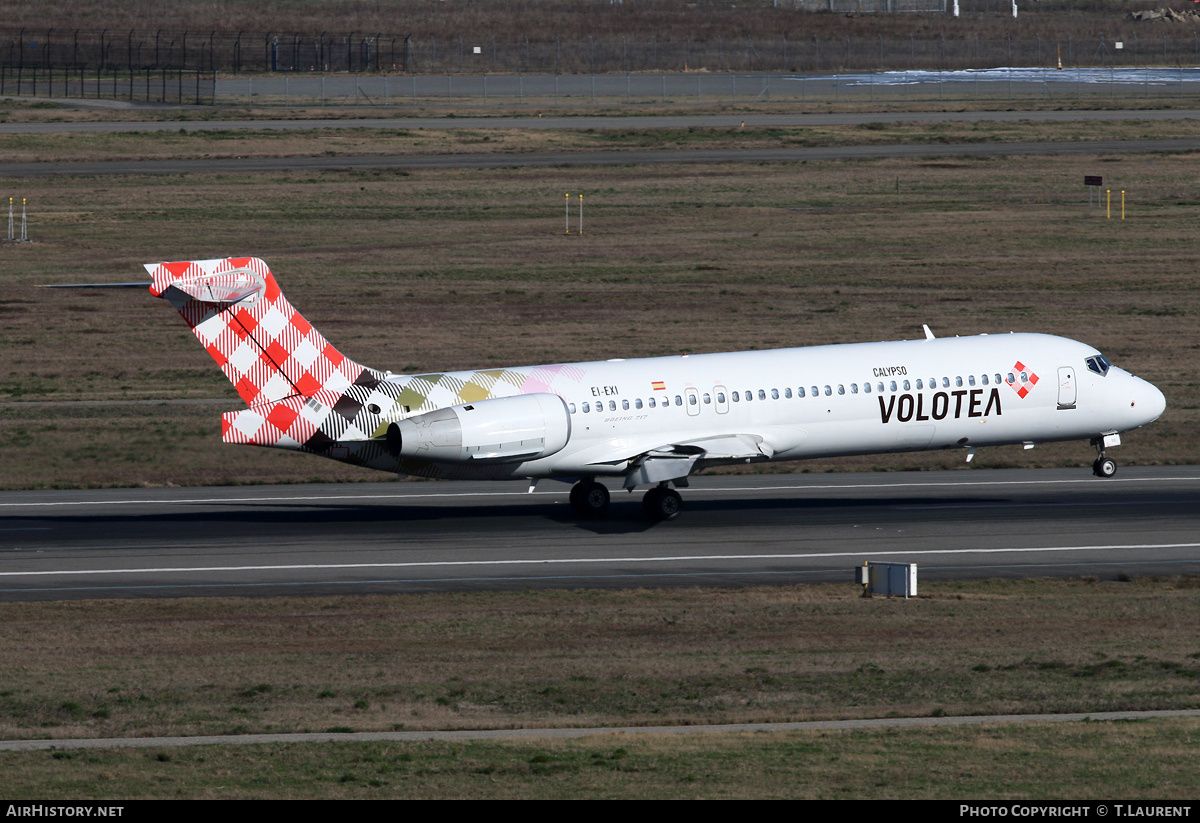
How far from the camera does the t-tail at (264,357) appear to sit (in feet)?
110

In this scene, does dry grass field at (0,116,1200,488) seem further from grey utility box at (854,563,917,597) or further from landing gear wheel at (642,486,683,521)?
grey utility box at (854,563,917,597)

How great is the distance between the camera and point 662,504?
1431 inches

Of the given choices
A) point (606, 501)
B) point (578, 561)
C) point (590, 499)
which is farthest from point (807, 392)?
point (578, 561)

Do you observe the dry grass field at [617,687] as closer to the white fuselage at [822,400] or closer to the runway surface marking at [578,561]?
the runway surface marking at [578,561]

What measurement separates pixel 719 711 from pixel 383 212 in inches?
2390

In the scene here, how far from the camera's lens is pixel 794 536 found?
114 feet

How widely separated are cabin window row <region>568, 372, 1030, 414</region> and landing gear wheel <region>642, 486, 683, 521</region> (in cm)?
206

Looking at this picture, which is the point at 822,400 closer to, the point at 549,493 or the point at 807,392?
the point at 807,392

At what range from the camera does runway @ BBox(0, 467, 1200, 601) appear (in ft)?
102

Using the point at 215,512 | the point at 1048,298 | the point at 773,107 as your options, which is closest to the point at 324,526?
the point at 215,512

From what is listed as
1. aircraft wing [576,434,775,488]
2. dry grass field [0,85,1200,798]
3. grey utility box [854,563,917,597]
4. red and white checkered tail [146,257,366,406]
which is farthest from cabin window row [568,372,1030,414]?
grey utility box [854,563,917,597]

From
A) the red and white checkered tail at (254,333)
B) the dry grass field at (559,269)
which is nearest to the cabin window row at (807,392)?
the red and white checkered tail at (254,333)

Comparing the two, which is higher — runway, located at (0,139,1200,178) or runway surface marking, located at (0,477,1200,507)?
runway, located at (0,139,1200,178)

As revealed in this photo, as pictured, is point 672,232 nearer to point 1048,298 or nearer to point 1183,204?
point 1048,298
